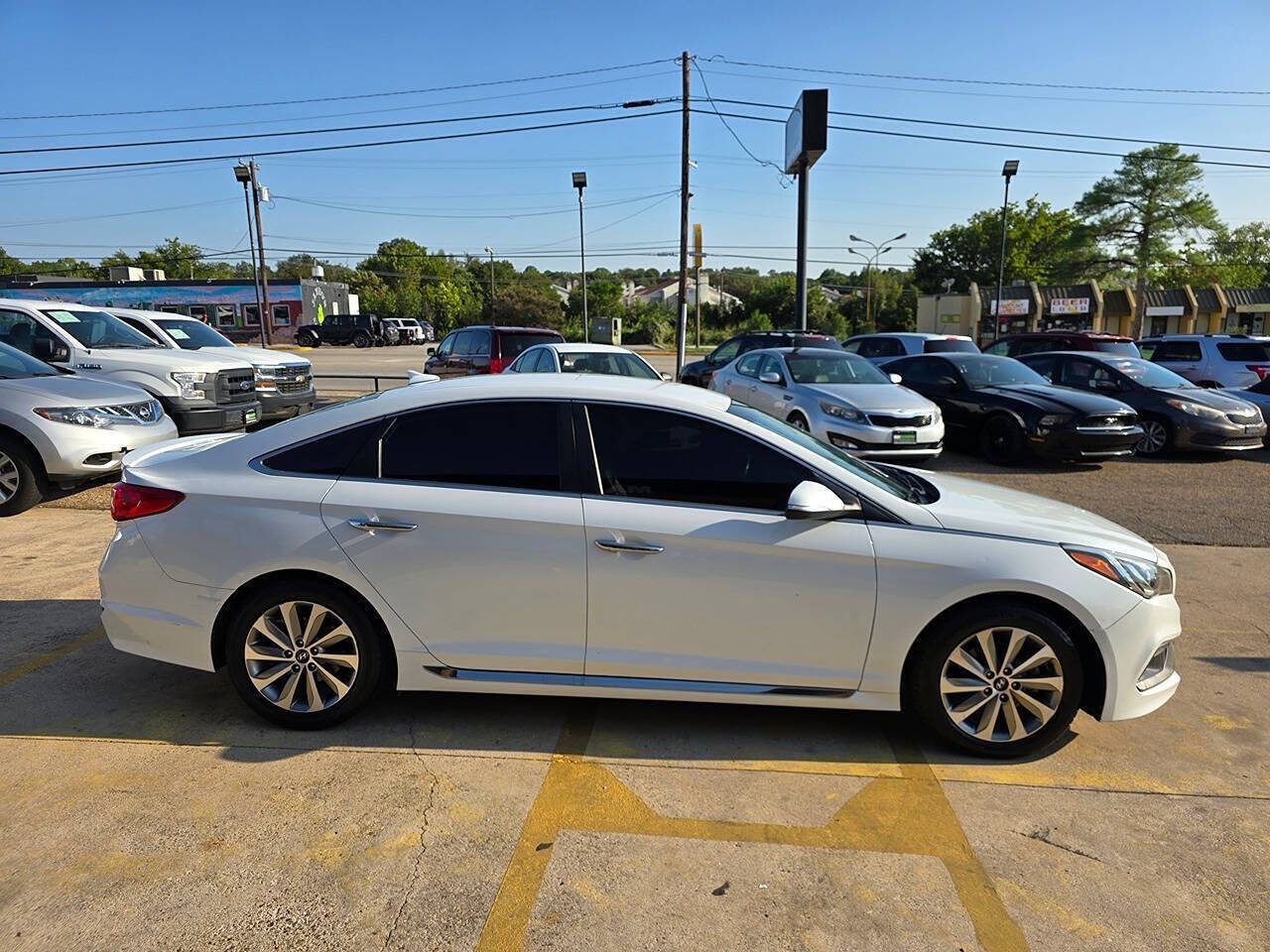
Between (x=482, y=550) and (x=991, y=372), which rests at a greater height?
(x=991, y=372)

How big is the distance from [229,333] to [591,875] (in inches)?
2280

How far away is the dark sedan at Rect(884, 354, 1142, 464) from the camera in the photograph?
10586 mm

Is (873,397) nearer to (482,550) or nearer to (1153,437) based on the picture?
(1153,437)

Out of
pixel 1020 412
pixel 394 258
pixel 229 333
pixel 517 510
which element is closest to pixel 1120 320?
pixel 1020 412

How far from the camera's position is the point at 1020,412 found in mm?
10984

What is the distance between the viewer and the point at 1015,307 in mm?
51594

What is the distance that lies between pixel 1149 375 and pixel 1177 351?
5.77 meters

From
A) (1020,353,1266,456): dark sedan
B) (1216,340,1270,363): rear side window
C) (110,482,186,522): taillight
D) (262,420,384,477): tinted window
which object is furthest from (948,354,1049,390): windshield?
(110,482,186,522): taillight

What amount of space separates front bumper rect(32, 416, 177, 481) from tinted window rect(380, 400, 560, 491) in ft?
17.5

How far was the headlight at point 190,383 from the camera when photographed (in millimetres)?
10617

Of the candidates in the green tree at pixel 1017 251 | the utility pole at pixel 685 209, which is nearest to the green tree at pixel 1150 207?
the green tree at pixel 1017 251

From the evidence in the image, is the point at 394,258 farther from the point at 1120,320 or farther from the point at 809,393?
the point at 809,393

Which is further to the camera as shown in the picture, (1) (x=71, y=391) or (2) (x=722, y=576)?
(1) (x=71, y=391)

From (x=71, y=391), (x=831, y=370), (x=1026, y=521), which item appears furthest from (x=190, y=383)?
(x=1026, y=521)
